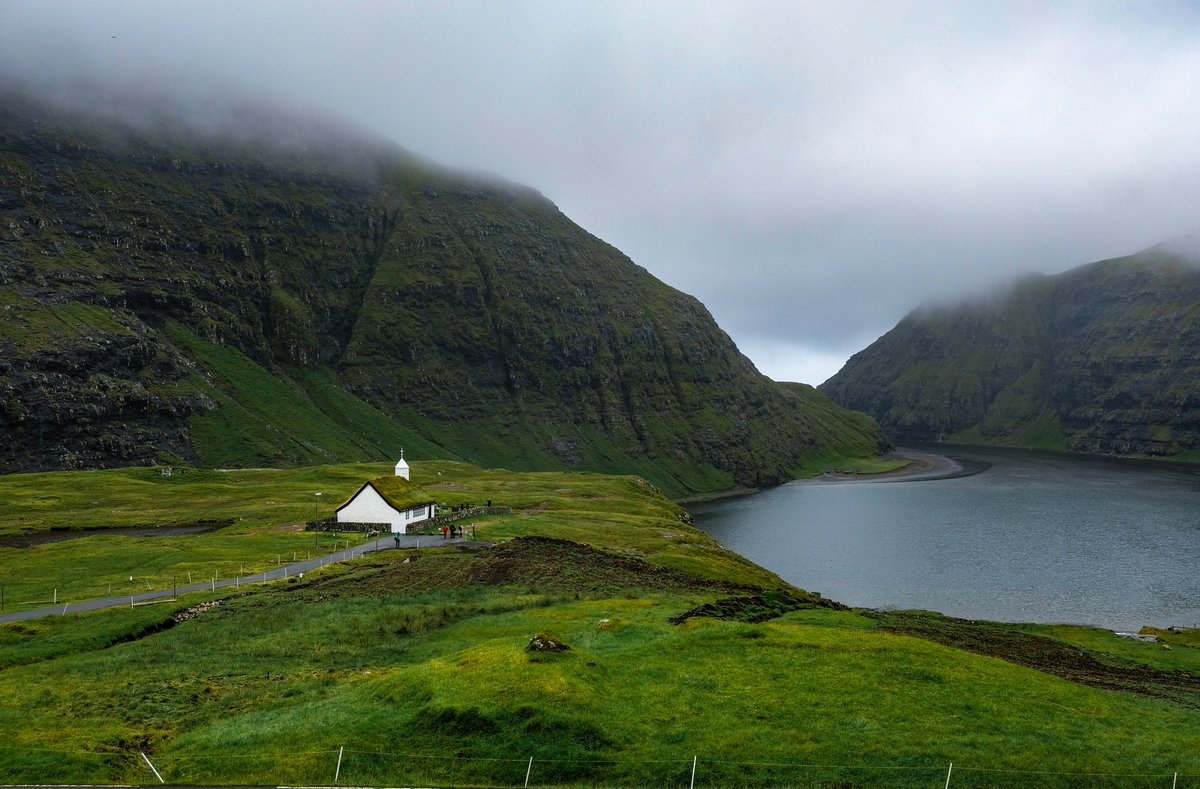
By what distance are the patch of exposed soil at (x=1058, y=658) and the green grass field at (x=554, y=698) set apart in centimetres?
44

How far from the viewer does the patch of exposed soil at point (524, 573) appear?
56.8 meters

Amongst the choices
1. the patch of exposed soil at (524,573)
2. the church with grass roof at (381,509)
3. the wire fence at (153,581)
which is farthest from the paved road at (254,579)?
the patch of exposed soil at (524,573)

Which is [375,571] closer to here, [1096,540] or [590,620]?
[590,620]

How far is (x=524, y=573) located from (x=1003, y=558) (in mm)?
101288

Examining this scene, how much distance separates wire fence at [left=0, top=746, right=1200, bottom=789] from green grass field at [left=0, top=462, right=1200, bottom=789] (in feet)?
0.24

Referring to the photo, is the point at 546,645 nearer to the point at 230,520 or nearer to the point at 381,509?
the point at 381,509

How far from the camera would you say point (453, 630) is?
4306 centimetres

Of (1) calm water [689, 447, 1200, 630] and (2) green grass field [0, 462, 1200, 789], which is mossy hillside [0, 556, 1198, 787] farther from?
(1) calm water [689, 447, 1200, 630]

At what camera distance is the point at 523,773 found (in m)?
23.5

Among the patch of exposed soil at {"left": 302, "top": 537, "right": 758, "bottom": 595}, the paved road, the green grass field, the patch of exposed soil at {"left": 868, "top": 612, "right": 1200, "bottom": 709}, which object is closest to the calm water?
the patch of exposed soil at {"left": 868, "top": 612, "right": 1200, "bottom": 709}

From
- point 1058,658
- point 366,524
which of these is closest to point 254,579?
point 366,524

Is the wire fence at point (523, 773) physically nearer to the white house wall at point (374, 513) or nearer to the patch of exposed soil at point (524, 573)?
the patch of exposed soil at point (524, 573)

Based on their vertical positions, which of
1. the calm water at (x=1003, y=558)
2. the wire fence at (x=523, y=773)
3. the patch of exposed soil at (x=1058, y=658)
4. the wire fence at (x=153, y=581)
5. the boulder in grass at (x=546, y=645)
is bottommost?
the calm water at (x=1003, y=558)

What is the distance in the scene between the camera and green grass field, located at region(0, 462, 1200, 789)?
23.5 metres
